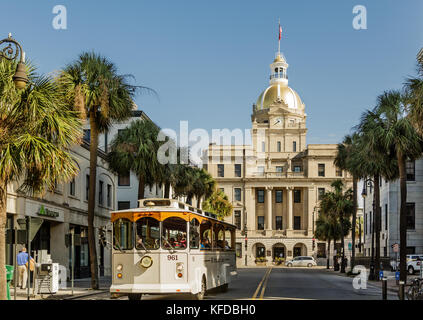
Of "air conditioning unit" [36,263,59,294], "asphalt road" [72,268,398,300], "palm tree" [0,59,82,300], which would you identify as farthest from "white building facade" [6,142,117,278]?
"palm tree" [0,59,82,300]

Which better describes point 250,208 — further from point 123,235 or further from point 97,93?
point 123,235

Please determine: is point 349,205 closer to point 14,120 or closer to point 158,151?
point 158,151

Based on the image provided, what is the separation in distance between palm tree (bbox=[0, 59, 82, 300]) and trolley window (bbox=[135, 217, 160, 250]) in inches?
144

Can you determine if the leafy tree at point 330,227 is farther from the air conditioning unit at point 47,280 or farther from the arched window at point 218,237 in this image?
the air conditioning unit at point 47,280

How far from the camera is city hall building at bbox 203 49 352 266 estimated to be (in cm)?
10744

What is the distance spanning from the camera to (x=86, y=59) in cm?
3009

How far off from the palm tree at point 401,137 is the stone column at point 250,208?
2925 inches

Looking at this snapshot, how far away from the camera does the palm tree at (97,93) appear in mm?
29484

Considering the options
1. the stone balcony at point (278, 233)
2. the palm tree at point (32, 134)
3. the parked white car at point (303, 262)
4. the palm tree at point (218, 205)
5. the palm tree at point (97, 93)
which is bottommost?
the parked white car at point (303, 262)

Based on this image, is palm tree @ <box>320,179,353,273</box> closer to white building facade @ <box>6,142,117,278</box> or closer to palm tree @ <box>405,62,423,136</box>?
white building facade @ <box>6,142,117,278</box>

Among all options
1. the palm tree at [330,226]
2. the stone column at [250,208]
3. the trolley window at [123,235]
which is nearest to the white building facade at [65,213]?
the trolley window at [123,235]

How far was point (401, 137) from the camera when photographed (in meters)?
32.9

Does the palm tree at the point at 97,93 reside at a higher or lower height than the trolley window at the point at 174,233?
higher

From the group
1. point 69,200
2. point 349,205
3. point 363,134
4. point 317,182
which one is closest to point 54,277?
point 69,200
